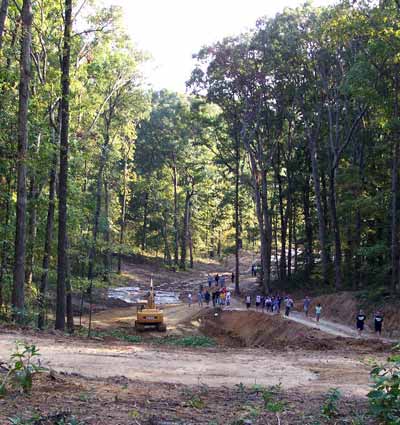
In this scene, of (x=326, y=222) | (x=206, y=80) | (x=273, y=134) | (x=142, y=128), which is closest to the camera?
(x=206, y=80)

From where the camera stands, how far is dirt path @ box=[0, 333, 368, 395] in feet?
33.4

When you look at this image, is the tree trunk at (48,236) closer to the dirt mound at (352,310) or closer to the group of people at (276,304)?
the group of people at (276,304)

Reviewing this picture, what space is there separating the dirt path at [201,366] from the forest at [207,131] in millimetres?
3139

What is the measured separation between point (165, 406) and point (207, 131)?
1463 inches

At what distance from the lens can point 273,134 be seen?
39719 millimetres

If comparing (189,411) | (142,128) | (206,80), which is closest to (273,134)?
(206,80)

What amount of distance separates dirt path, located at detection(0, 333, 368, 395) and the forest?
314 cm

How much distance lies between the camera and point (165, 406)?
7160 millimetres

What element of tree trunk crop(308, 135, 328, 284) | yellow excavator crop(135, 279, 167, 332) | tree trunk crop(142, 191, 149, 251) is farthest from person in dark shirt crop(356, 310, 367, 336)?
tree trunk crop(142, 191, 149, 251)

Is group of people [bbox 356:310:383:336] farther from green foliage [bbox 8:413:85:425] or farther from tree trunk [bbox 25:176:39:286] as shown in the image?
green foliage [bbox 8:413:85:425]

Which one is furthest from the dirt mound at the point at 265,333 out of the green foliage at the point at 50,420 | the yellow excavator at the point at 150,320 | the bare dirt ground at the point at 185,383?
the green foliage at the point at 50,420

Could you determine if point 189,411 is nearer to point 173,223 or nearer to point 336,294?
point 336,294

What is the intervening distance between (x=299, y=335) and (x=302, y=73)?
1739cm

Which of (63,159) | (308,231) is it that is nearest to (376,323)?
(63,159)
